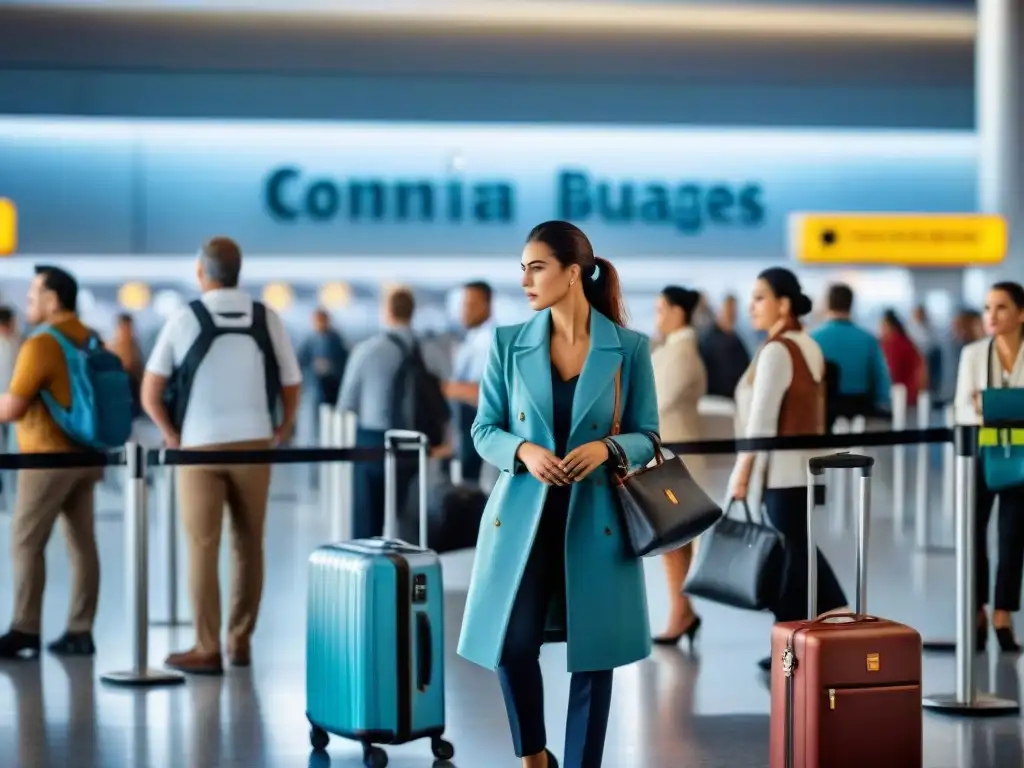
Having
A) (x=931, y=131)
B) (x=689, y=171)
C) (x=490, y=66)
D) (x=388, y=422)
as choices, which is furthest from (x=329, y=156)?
(x=388, y=422)

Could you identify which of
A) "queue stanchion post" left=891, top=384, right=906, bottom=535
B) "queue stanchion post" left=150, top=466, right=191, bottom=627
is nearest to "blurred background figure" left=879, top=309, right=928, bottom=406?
"queue stanchion post" left=891, top=384, right=906, bottom=535

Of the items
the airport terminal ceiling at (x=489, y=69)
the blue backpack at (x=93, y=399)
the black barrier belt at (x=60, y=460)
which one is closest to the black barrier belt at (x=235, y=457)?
the black barrier belt at (x=60, y=460)

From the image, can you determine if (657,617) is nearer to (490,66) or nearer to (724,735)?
(724,735)

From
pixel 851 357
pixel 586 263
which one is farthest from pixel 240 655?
pixel 851 357

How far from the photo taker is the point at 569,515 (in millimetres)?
4539

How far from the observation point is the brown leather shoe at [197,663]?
23.4 ft

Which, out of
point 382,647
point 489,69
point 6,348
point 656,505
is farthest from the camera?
point 489,69

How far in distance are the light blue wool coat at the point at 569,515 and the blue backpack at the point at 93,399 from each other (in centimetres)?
327

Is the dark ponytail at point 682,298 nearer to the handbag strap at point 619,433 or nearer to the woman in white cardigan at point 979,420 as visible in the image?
the woman in white cardigan at point 979,420

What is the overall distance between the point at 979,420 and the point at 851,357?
7.02 feet

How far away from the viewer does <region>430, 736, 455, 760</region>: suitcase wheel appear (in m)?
5.52

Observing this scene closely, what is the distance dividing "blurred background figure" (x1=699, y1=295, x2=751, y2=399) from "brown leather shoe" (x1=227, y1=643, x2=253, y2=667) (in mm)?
8324

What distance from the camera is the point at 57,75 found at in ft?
56.5

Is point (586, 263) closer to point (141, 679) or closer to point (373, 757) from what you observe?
point (373, 757)
